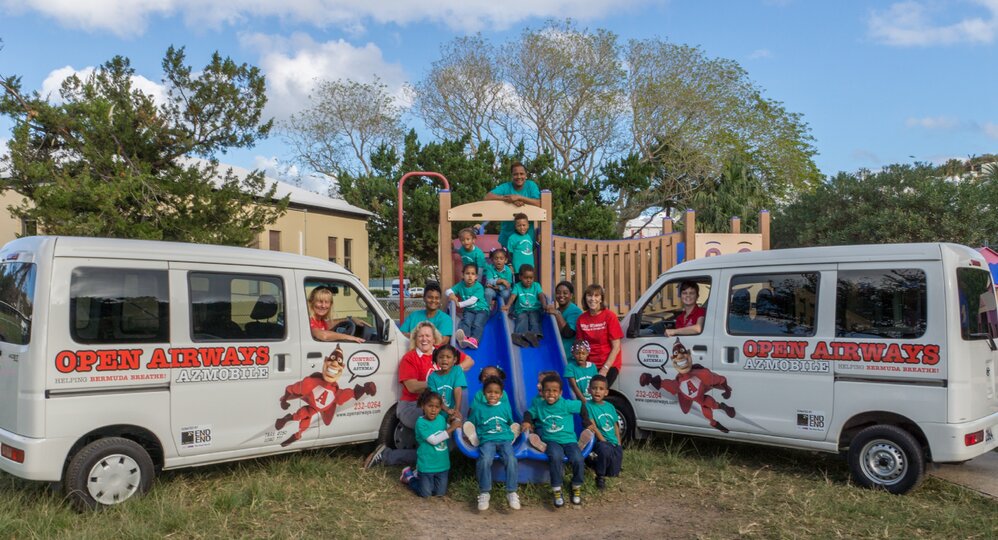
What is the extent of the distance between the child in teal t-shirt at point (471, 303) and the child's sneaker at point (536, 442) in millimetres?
2304

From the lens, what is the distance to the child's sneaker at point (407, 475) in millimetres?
6133

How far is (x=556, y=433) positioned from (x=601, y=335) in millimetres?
1595

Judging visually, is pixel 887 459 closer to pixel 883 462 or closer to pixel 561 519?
pixel 883 462

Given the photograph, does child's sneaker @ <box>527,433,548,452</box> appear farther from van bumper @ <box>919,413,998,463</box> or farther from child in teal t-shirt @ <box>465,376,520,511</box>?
van bumper @ <box>919,413,998,463</box>

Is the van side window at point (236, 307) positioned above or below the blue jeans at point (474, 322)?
above

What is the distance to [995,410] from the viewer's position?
5891 mm

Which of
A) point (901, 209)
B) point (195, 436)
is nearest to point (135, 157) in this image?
point (195, 436)

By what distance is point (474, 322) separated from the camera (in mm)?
8227

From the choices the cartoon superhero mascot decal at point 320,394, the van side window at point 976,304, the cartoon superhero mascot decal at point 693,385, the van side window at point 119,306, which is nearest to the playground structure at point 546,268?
the cartoon superhero mascot decal at point 693,385

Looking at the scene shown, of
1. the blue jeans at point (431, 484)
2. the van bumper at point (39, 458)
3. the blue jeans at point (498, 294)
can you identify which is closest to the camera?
the van bumper at point (39, 458)

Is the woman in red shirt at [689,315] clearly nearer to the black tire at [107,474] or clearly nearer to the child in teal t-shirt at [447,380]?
the child in teal t-shirt at [447,380]

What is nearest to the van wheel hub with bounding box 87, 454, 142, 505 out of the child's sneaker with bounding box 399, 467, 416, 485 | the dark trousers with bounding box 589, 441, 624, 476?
the child's sneaker with bounding box 399, 467, 416, 485

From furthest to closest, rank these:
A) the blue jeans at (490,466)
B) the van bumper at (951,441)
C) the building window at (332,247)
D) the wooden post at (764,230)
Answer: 1. the building window at (332,247)
2. the wooden post at (764,230)
3. the blue jeans at (490,466)
4. the van bumper at (951,441)

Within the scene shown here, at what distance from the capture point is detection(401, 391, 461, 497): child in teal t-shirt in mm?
5949
